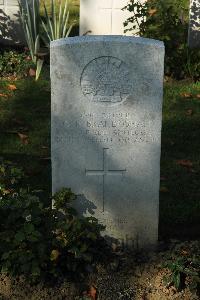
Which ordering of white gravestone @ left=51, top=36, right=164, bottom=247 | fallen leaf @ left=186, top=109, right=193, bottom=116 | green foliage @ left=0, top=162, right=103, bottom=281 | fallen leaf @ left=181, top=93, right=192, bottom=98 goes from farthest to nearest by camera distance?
fallen leaf @ left=181, top=93, right=192, bottom=98 → fallen leaf @ left=186, top=109, right=193, bottom=116 → white gravestone @ left=51, top=36, right=164, bottom=247 → green foliage @ left=0, top=162, right=103, bottom=281

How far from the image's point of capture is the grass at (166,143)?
530cm

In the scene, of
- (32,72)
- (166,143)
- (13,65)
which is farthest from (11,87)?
(166,143)

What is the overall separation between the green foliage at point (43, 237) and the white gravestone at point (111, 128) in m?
0.18

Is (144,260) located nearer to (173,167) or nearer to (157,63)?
(157,63)

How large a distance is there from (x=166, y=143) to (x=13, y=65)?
8.92ft

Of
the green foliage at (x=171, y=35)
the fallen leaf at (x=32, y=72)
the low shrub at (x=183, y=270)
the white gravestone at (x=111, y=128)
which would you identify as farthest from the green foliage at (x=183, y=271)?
the fallen leaf at (x=32, y=72)

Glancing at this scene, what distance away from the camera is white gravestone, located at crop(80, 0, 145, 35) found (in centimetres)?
945

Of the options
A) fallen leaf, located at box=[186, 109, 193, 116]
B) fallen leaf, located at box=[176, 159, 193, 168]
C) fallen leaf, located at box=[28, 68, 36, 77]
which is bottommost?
fallen leaf, located at box=[176, 159, 193, 168]

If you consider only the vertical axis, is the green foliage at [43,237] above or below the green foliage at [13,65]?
below

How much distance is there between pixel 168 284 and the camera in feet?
14.0

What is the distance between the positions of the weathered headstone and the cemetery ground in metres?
0.98

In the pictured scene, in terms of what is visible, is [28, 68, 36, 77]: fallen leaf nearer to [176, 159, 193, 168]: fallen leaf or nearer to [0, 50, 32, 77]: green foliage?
[0, 50, 32, 77]: green foliage

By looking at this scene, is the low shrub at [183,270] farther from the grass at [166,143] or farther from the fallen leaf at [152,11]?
the fallen leaf at [152,11]

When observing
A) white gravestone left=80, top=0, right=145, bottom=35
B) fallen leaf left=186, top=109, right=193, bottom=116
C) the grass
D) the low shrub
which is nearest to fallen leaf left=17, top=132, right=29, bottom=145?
the grass
